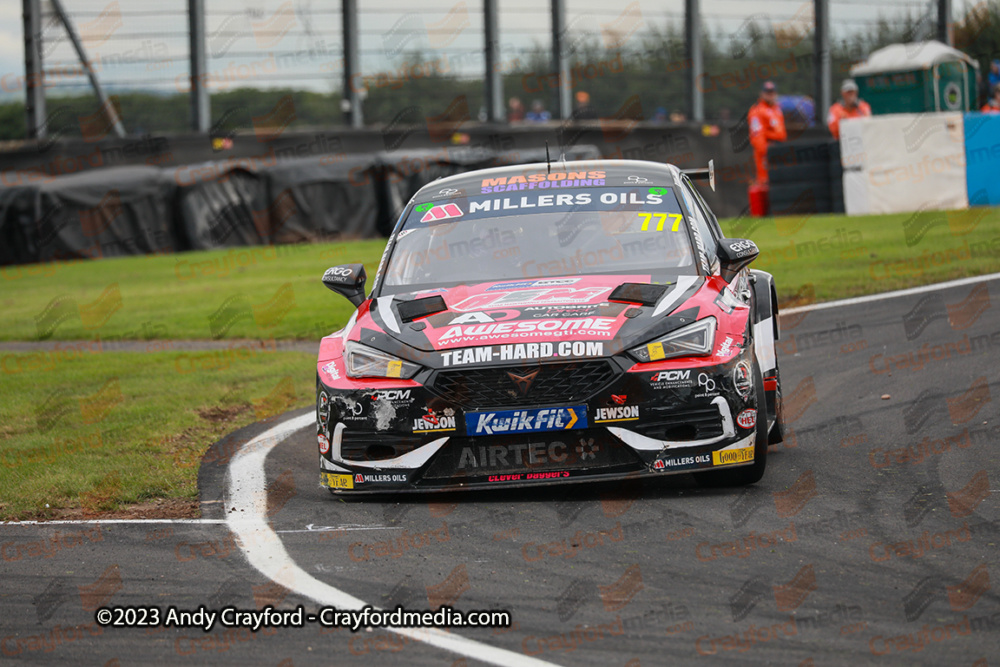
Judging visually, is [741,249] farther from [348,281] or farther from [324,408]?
[324,408]

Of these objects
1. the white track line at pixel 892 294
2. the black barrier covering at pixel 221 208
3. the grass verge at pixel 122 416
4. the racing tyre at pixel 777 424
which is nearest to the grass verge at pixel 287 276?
the white track line at pixel 892 294

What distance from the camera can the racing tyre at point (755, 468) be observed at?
5.78 m

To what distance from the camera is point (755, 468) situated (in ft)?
19.1

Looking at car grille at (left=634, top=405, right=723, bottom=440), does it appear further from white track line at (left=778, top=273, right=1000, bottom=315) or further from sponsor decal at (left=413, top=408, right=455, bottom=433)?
white track line at (left=778, top=273, right=1000, bottom=315)

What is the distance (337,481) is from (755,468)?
6.21 feet

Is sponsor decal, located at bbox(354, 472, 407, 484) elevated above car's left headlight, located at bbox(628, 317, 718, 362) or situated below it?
below

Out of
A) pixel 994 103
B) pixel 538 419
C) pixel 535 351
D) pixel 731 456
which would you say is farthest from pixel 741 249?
pixel 994 103

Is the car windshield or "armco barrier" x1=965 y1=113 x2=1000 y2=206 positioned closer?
the car windshield

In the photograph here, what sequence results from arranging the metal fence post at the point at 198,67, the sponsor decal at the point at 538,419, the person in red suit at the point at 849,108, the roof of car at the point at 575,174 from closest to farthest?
1. the sponsor decal at the point at 538,419
2. the roof of car at the point at 575,174
3. the person in red suit at the point at 849,108
4. the metal fence post at the point at 198,67

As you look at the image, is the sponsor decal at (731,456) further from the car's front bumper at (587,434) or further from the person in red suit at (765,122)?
the person in red suit at (765,122)

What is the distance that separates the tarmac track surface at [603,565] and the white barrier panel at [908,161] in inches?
489

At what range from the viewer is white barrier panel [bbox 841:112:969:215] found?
18.7 meters

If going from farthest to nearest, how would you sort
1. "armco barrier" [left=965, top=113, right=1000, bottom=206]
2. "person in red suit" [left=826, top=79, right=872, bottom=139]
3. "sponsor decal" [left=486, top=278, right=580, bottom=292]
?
"person in red suit" [left=826, top=79, right=872, bottom=139] → "armco barrier" [left=965, top=113, right=1000, bottom=206] → "sponsor decal" [left=486, top=278, right=580, bottom=292]

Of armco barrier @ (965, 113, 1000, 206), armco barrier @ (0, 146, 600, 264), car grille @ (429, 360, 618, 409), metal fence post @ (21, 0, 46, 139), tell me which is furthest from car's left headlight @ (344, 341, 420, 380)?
metal fence post @ (21, 0, 46, 139)
